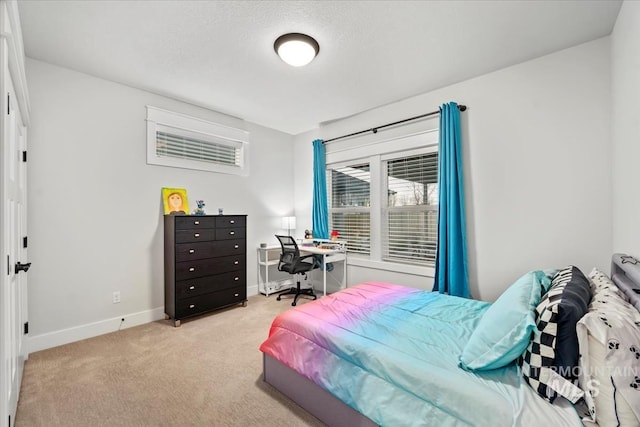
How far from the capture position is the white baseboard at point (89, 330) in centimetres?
261

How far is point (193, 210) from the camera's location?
12.1 feet

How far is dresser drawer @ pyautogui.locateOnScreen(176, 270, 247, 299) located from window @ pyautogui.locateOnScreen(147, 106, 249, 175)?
4.81 feet

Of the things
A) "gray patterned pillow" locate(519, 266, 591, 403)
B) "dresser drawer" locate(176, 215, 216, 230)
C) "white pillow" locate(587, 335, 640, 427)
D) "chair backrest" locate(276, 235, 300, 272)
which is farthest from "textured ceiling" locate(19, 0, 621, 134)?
"white pillow" locate(587, 335, 640, 427)

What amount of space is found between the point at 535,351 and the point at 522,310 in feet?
0.65

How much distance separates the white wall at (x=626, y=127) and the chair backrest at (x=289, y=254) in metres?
3.12

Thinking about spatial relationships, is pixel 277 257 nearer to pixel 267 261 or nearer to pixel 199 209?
pixel 267 261

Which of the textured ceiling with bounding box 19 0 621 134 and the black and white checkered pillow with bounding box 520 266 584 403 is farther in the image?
the textured ceiling with bounding box 19 0 621 134

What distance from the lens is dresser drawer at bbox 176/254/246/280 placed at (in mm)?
3268

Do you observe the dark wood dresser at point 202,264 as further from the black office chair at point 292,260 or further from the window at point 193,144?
the window at point 193,144

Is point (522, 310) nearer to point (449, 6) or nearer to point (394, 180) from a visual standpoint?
point (449, 6)

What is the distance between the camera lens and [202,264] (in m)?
3.43

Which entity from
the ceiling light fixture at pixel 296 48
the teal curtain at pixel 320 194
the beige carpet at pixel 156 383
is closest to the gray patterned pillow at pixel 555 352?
the beige carpet at pixel 156 383

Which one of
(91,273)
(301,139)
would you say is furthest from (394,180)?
(91,273)

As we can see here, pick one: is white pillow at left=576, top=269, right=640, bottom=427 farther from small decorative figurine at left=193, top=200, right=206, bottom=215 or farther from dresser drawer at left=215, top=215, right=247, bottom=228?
small decorative figurine at left=193, top=200, right=206, bottom=215
